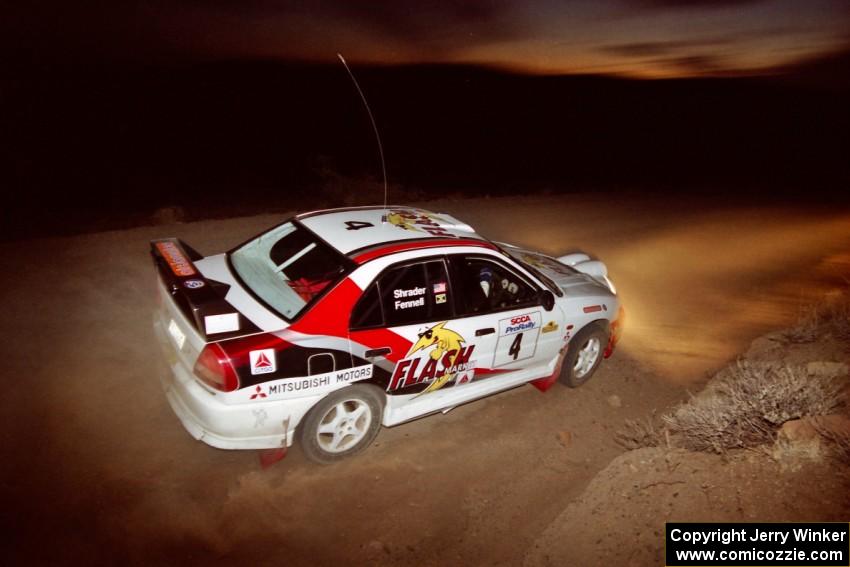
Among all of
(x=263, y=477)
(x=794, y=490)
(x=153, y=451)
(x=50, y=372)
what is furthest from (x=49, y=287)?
(x=794, y=490)

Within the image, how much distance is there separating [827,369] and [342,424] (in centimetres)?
446

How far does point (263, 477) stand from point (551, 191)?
44.6ft

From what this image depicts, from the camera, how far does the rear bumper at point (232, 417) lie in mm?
3436

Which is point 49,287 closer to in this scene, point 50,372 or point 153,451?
point 50,372

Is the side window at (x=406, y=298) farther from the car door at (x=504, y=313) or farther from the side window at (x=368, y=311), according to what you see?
the car door at (x=504, y=313)

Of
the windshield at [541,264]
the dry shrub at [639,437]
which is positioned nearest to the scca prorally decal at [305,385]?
the windshield at [541,264]

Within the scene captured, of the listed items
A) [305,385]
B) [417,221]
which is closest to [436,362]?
[305,385]

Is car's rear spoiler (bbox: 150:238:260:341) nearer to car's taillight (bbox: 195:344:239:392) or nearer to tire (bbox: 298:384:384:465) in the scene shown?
car's taillight (bbox: 195:344:239:392)

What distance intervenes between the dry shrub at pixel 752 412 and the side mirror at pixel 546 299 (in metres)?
1.29

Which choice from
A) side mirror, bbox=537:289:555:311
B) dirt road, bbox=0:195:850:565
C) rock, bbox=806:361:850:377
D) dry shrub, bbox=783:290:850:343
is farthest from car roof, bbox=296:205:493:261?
dry shrub, bbox=783:290:850:343

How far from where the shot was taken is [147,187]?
1445cm

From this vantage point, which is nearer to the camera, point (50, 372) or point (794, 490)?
point (794, 490)

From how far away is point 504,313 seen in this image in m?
4.47

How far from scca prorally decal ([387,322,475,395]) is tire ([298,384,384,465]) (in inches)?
8.2
